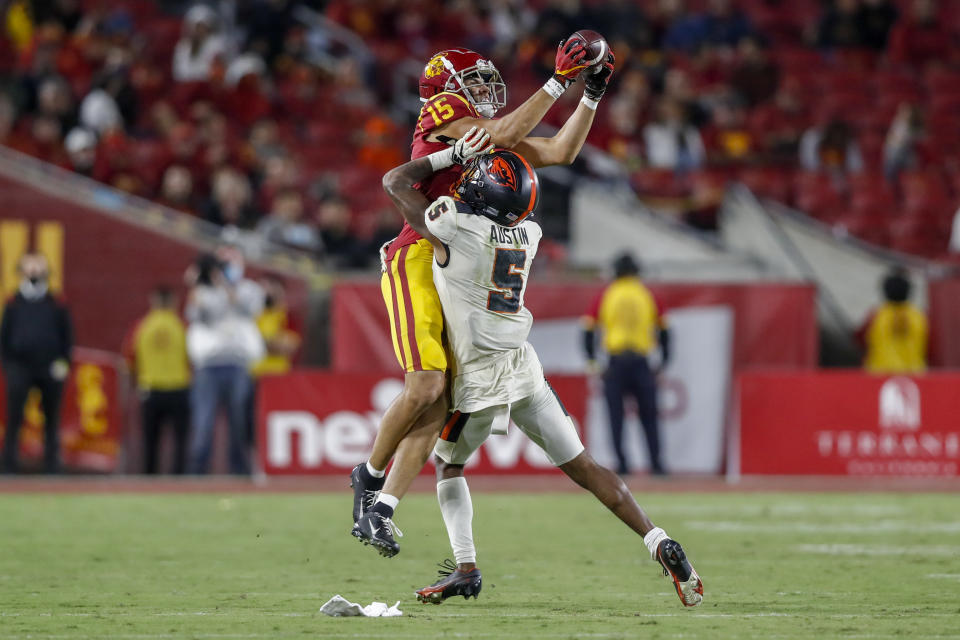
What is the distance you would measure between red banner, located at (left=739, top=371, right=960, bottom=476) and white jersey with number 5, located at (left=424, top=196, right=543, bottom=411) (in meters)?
8.02

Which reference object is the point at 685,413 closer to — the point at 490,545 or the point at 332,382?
the point at 332,382

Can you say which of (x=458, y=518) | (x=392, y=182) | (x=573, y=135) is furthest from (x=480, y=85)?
(x=458, y=518)

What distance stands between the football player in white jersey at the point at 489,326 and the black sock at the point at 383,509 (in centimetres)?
41

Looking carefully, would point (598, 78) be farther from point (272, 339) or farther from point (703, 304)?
point (272, 339)

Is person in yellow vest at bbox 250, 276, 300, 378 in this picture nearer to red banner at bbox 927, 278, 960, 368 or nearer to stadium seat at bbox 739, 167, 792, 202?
stadium seat at bbox 739, 167, 792, 202

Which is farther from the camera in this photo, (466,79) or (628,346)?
(628,346)

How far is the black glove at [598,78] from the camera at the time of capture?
21.3ft

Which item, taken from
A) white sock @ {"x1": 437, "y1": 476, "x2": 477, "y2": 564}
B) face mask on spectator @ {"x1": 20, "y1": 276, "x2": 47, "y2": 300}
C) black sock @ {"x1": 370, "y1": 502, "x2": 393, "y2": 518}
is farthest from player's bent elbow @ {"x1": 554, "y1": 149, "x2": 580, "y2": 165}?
face mask on spectator @ {"x1": 20, "y1": 276, "x2": 47, "y2": 300}

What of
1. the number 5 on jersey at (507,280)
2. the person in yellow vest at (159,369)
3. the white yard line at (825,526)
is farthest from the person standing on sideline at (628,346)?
the number 5 on jersey at (507,280)

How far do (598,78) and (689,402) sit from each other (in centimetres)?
851

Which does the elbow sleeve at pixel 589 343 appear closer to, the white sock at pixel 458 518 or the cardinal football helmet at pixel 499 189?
the white sock at pixel 458 518

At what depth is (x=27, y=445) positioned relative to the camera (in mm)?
15156

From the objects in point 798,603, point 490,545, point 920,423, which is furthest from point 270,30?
point 798,603

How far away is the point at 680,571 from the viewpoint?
6.26 m
